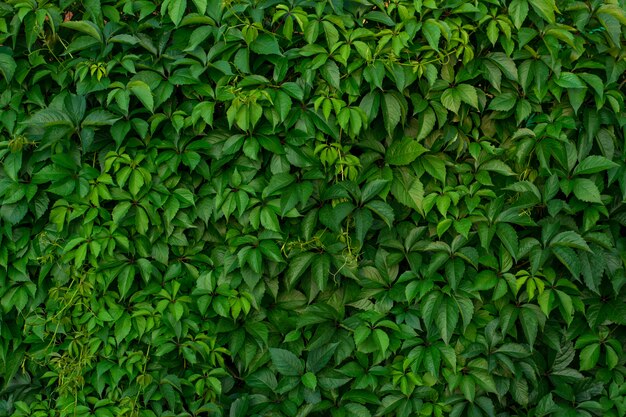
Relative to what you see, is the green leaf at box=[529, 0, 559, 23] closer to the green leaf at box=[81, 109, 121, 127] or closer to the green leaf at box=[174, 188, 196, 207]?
the green leaf at box=[174, 188, 196, 207]

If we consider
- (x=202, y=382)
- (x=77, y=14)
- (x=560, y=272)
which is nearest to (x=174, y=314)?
(x=202, y=382)

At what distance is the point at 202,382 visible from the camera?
8.68 feet

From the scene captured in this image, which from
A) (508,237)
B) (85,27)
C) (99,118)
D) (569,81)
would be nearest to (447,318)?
(508,237)

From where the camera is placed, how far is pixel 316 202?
2.60m

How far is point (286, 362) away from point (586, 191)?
127 cm

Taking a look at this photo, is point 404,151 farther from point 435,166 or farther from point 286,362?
Result: point 286,362

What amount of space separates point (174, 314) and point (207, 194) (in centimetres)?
46

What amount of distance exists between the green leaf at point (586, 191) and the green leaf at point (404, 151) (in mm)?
570

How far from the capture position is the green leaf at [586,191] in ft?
8.18

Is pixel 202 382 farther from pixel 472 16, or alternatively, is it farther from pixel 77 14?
pixel 472 16

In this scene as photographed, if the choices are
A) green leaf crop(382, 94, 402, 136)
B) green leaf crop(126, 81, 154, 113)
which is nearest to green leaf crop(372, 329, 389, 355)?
green leaf crop(382, 94, 402, 136)

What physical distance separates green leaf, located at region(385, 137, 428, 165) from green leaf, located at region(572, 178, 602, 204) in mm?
570

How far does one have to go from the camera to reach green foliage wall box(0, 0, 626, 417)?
2.52 metres

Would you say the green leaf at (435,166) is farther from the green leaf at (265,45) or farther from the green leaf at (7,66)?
the green leaf at (7,66)
